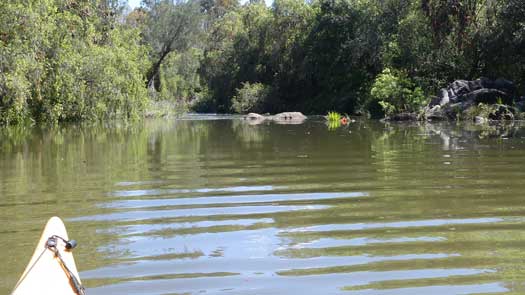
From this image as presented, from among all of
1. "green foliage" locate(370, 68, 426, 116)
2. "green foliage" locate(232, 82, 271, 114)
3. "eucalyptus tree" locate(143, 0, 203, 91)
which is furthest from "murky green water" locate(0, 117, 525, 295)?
"eucalyptus tree" locate(143, 0, 203, 91)

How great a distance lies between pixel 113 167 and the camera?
14.5 meters

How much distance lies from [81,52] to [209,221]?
25.9 meters

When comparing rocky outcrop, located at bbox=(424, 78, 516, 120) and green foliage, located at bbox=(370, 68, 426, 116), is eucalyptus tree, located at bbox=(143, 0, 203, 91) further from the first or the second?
rocky outcrop, located at bbox=(424, 78, 516, 120)

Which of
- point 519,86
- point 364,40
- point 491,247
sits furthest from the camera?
point 364,40

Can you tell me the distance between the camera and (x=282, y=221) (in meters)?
7.96

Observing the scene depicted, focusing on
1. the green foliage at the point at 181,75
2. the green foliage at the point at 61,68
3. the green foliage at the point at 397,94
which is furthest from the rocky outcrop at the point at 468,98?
the green foliage at the point at 181,75

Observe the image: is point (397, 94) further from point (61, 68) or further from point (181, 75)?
point (181, 75)

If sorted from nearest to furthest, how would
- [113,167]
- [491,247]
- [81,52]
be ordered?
1. [491,247]
2. [113,167]
3. [81,52]

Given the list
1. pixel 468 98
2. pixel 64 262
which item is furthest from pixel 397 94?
pixel 64 262

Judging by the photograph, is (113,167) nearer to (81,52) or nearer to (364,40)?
(81,52)

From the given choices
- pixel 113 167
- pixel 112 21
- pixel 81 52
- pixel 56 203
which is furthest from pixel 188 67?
pixel 56 203

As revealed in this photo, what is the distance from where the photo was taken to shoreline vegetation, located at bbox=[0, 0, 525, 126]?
95.7 ft

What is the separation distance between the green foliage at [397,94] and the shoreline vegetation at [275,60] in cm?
8

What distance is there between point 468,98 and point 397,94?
5070 mm
